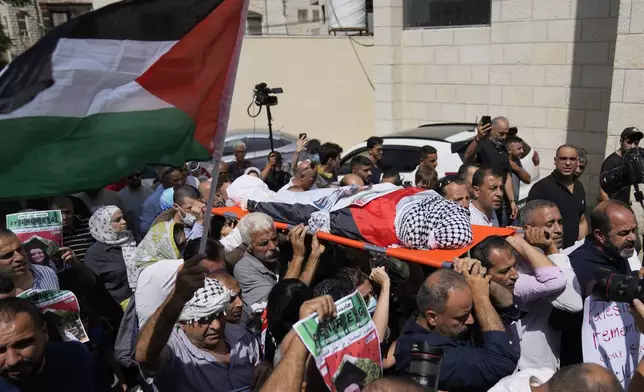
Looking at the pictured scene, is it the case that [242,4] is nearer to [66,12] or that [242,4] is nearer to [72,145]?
[72,145]

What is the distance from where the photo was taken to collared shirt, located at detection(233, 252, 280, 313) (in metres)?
3.72

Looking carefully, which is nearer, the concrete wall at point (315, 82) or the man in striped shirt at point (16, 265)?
the man in striped shirt at point (16, 265)

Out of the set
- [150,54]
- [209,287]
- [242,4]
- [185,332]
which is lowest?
[185,332]

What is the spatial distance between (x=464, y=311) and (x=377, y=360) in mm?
543

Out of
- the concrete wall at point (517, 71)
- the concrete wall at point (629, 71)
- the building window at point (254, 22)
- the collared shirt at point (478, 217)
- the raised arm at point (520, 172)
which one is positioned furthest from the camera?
the building window at point (254, 22)

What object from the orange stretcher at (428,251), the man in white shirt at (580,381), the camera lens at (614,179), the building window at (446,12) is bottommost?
the orange stretcher at (428,251)

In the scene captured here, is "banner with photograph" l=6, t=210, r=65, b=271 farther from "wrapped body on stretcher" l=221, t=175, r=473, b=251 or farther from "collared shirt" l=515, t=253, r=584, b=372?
"collared shirt" l=515, t=253, r=584, b=372

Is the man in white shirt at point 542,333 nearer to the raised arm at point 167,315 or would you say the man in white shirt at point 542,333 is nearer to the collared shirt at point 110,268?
the raised arm at point 167,315

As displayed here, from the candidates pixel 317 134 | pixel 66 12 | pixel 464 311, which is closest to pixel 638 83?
pixel 464 311

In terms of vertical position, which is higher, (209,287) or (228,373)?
(209,287)

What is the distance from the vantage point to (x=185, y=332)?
274cm

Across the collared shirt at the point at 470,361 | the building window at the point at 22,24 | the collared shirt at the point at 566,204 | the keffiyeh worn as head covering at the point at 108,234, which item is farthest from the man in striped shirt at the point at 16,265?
the building window at the point at 22,24

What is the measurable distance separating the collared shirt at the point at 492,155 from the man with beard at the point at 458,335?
3.73 m

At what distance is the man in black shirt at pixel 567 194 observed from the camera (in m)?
5.43
